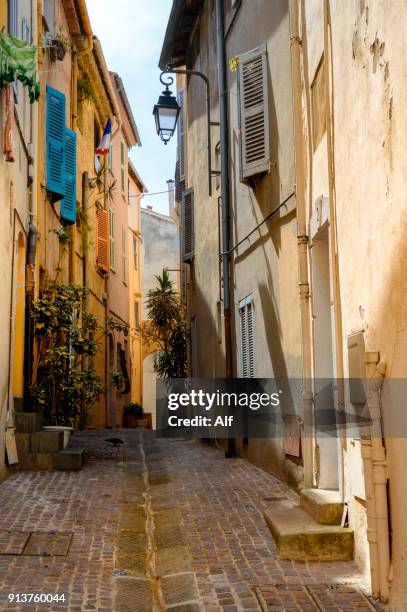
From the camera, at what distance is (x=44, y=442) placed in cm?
912

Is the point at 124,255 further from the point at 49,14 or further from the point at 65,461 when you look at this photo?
the point at 65,461

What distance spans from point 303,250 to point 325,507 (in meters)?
2.62

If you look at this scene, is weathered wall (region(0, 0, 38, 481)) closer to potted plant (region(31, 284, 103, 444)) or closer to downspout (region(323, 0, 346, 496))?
potted plant (region(31, 284, 103, 444))

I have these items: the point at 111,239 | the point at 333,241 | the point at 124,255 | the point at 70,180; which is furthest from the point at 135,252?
the point at 333,241

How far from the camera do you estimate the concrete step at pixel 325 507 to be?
547 centimetres

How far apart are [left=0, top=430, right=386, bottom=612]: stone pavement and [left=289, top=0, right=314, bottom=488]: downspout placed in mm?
790

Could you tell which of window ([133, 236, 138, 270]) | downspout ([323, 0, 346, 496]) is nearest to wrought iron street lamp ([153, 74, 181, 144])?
downspout ([323, 0, 346, 496])

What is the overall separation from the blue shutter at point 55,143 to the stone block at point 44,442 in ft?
15.4

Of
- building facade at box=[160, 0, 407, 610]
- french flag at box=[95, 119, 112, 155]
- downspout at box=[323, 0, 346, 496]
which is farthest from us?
french flag at box=[95, 119, 112, 155]

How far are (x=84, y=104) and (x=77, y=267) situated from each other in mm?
4115

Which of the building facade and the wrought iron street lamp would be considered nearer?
the building facade

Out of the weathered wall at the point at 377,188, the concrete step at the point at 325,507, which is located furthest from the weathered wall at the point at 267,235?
the weathered wall at the point at 377,188

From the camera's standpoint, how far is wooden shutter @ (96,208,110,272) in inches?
742

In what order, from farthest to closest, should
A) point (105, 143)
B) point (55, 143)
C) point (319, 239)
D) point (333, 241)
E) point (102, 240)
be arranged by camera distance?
point (102, 240) → point (105, 143) → point (55, 143) → point (319, 239) → point (333, 241)
